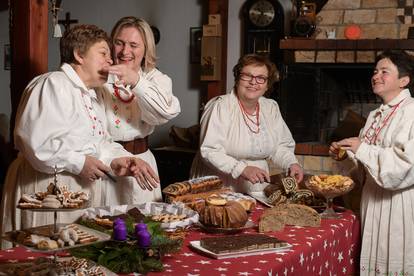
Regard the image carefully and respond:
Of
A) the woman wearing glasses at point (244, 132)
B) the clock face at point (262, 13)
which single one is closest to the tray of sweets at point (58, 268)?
the woman wearing glasses at point (244, 132)

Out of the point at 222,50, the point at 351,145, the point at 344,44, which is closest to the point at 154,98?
the point at 351,145

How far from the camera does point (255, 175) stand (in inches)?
127

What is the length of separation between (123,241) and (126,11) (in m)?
5.28

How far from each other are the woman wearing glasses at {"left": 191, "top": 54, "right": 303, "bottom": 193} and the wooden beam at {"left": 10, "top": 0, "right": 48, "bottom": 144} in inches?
44.8

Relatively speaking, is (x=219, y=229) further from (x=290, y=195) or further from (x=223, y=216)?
(x=290, y=195)

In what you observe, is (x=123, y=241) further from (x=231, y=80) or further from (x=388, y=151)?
(x=231, y=80)

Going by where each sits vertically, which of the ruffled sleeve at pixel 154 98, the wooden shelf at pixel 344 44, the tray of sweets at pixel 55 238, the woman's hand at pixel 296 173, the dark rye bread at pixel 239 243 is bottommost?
the dark rye bread at pixel 239 243

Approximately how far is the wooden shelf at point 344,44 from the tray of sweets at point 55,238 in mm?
3812

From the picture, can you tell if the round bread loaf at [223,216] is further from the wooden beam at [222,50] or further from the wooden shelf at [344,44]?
the wooden beam at [222,50]

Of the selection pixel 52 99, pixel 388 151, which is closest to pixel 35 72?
pixel 52 99

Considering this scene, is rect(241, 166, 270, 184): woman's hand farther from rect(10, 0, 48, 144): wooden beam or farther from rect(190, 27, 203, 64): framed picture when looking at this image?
rect(190, 27, 203, 64): framed picture

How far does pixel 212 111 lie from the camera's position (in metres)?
3.55

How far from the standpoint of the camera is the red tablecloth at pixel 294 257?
202cm

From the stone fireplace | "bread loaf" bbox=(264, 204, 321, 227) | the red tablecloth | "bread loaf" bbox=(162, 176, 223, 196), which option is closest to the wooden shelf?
the stone fireplace
